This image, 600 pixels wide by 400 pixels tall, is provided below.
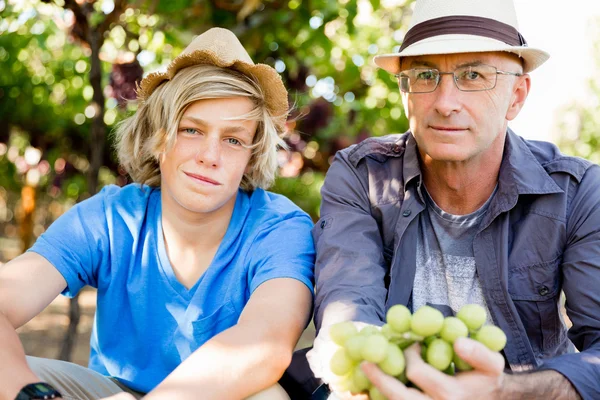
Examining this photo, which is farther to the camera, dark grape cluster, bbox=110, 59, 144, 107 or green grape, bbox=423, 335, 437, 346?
dark grape cluster, bbox=110, 59, 144, 107

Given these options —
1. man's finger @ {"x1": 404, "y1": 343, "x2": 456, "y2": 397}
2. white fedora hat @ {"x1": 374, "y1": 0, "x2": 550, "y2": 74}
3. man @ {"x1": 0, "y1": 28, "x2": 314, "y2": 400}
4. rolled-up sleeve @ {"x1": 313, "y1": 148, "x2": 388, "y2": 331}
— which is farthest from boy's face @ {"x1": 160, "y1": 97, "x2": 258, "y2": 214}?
man's finger @ {"x1": 404, "y1": 343, "x2": 456, "y2": 397}

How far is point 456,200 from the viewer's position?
2.71 metres

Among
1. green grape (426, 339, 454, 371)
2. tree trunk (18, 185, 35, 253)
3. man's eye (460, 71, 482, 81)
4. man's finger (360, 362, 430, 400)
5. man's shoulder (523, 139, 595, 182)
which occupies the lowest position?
tree trunk (18, 185, 35, 253)

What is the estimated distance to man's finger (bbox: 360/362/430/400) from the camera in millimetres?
1698

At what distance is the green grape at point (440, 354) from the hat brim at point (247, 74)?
56.1 inches

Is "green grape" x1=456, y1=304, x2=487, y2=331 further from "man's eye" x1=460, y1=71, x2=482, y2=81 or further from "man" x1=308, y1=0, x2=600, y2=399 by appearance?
A: "man's eye" x1=460, y1=71, x2=482, y2=81

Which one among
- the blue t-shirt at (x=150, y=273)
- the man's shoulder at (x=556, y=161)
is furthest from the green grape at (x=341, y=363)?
the man's shoulder at (x=556, y=161)

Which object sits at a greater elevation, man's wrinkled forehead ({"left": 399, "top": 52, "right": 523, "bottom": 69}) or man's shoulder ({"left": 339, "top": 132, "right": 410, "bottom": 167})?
man's wrinkled forehead ({"left": 399, "top": 52, "right": 523, "bottom": 69})

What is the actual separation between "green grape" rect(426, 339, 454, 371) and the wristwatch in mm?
1233

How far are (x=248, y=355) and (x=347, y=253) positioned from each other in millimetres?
553

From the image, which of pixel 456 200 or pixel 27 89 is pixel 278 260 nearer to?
pixel 456 200

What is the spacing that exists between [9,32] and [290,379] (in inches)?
123

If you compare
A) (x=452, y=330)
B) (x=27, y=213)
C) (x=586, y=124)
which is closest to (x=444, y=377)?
(x=452, y=330)

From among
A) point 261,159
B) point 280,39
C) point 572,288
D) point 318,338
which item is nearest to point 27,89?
point 280,39
